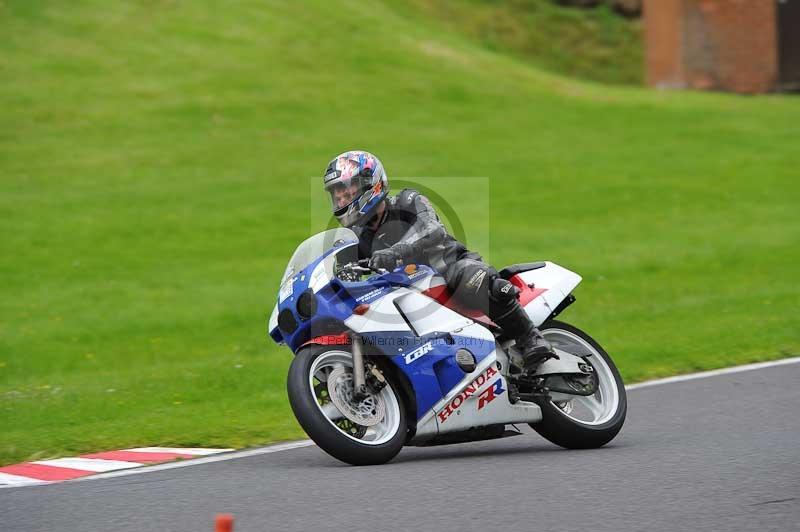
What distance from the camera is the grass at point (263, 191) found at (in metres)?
11.8

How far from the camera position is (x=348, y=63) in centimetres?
3578

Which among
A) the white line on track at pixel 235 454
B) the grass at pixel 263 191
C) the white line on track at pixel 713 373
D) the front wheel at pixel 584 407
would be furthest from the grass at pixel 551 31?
the front wheel at pixel 584 407

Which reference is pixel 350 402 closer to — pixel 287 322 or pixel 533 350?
pixel 287 322

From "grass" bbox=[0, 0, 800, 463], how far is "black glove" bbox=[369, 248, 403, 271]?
1.92 m

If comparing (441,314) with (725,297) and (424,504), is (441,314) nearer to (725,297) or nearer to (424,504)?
(424,504)

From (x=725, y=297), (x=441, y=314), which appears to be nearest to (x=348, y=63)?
(x=725, y=297)

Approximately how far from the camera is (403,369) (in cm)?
736

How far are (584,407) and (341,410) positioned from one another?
206 cm

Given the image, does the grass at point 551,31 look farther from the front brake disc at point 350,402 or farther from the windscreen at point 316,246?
the front brake disc at point 350,402

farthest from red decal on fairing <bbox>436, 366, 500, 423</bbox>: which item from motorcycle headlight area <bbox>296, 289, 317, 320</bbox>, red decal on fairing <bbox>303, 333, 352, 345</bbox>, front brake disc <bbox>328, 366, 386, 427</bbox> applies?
motorcycle headlight area <bbox>296, 289, 317, 320</bbox>

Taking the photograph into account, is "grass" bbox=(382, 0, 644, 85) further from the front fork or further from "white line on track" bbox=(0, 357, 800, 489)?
the front fork

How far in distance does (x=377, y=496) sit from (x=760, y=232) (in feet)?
51.9

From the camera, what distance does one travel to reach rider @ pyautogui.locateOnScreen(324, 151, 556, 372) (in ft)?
24.4

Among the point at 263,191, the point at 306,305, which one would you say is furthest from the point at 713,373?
the point at 263,191
